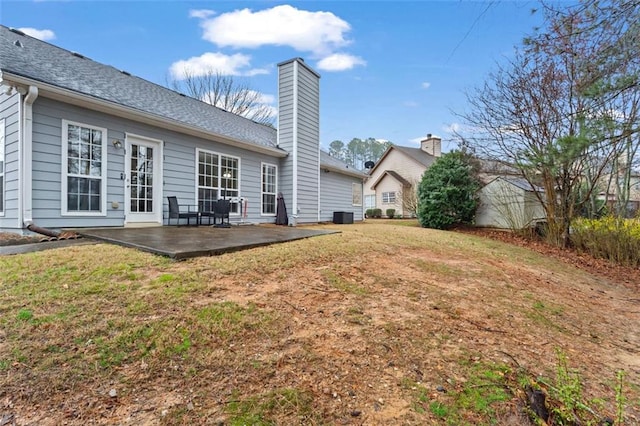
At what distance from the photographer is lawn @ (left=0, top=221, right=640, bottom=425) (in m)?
1.62

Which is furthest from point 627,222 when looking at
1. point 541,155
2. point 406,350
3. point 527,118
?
point 406,350

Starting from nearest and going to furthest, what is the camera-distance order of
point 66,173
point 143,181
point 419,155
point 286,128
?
point 66,173, point 143,181, point 286,128, point 419,155

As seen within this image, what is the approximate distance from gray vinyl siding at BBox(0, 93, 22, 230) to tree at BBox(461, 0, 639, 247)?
26.4 ft

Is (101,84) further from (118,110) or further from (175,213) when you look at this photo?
(175,213)

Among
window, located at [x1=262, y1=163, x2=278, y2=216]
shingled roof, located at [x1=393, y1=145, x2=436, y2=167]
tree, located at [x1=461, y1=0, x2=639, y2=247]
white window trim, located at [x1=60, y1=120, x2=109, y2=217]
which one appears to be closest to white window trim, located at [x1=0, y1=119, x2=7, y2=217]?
white window trim, located at [x1=60, y1=120, x2=109, y2=217]

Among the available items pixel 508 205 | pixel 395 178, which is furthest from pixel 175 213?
pixel 395 178

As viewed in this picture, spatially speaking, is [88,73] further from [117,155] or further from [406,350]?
[406,350]

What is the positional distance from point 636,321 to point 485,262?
2.05 meters

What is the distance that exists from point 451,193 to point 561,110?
14.0ft

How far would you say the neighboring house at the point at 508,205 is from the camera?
1092 centimetres

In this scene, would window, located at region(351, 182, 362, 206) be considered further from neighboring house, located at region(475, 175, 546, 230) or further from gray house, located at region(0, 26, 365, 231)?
neighboring house, located at region(475, 175, 546, 230)

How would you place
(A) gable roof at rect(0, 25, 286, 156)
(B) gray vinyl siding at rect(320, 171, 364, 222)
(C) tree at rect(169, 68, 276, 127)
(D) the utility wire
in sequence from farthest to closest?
1. (C) tree at rect(169, 68, 276, 127)
2. (B) gray vinyl siding at rect(320, 171, 364, 222)
3. (A) gable roof at rect(0, 25, 286, 156)
4. (D) the utility wire

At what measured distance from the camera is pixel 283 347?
2.11 meters

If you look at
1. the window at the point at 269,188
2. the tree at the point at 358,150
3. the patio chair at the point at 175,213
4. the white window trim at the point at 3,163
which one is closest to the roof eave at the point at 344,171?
the window at the point at 269,188
